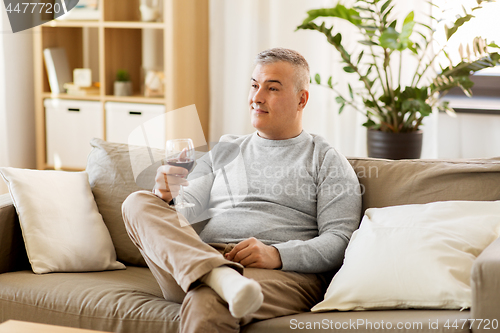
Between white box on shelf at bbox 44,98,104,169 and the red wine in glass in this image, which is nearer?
the red wine in glass

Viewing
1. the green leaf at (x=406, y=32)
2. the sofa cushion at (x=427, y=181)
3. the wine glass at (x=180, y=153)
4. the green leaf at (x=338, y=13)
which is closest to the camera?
the wine glass at (x=180, y=153)

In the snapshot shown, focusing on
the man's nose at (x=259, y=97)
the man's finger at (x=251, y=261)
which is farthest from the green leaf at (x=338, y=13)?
the man's finger at (x=251, y=261)

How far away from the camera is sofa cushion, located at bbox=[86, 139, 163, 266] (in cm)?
198

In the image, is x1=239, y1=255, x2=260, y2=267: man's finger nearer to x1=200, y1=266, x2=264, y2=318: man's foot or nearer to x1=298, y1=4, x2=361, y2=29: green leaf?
x1=200, y1=266, x2=264, y2=318: man's foot

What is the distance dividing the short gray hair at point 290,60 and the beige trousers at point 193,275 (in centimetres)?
64

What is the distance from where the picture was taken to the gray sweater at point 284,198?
5.57 feet

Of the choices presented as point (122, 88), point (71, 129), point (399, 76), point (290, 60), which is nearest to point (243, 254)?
point (290, 60)

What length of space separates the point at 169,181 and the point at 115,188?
44cm

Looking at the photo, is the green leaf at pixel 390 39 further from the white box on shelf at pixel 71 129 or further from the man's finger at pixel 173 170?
the white box on shelf at pixel 71 129

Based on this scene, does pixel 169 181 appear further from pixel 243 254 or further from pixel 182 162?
pixel 243 254

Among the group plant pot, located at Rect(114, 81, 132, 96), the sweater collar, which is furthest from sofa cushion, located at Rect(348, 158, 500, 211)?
plant pot, located at Rect(114, 81, 132, 96)

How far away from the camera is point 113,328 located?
5.25 feet

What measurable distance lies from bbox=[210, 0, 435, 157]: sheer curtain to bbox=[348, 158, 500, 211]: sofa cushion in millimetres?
1318

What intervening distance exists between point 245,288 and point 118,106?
233cm
